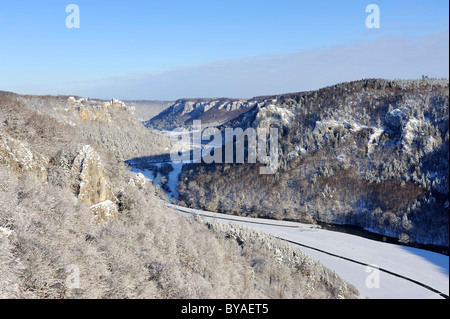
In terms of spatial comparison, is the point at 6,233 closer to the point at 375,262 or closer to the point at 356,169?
the point at 375,262

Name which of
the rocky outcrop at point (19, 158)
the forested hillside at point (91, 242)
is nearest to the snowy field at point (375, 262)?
the forested hillside at point (91, 242)

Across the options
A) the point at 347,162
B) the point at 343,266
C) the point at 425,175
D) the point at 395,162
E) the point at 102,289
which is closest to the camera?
the point at 102,289

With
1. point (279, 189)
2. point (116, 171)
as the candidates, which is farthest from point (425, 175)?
point (116, 171)

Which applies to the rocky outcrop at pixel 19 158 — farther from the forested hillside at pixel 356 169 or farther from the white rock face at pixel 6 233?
the forested hillside at pixel 356 169

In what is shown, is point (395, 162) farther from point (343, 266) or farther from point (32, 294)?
point (32, 294)
